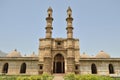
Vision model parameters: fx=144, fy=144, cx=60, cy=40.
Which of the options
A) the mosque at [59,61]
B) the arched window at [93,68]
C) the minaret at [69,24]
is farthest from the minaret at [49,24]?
the arched window at [93,68]

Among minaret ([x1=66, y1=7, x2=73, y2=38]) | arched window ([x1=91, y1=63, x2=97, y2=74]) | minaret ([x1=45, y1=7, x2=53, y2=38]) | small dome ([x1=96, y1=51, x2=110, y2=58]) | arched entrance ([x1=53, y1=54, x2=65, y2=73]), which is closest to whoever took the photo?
arched window ([x1=91, y1=63, x2=97, y2=74])

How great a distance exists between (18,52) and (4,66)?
286 inches

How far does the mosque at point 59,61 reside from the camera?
30078 mm

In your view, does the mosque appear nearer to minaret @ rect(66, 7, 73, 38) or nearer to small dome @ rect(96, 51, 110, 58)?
minaret @ rect(66, 7, 73, 38)

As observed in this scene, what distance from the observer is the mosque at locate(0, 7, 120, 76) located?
30.1 meters

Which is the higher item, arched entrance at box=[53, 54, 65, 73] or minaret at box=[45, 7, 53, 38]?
minaret at box=[45, 7, 53, 38]

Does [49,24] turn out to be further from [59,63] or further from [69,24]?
[59,63]

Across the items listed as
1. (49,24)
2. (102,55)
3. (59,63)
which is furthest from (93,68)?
(49,24)

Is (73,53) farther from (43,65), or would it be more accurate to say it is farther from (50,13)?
(50,13)

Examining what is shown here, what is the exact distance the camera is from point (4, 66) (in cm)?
3238

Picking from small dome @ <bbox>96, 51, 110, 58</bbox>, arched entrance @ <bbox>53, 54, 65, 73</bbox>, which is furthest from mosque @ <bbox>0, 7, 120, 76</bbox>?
small dome @ <bbox>96, 51, 110, 58</bbox>

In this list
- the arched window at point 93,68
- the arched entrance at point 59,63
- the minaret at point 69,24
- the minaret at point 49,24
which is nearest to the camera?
the arched window at point 93,68

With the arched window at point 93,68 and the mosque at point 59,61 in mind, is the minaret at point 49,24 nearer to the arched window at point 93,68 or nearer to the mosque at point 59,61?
the mosque at point 59,61

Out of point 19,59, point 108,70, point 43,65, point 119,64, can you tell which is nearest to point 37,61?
point 43,65
